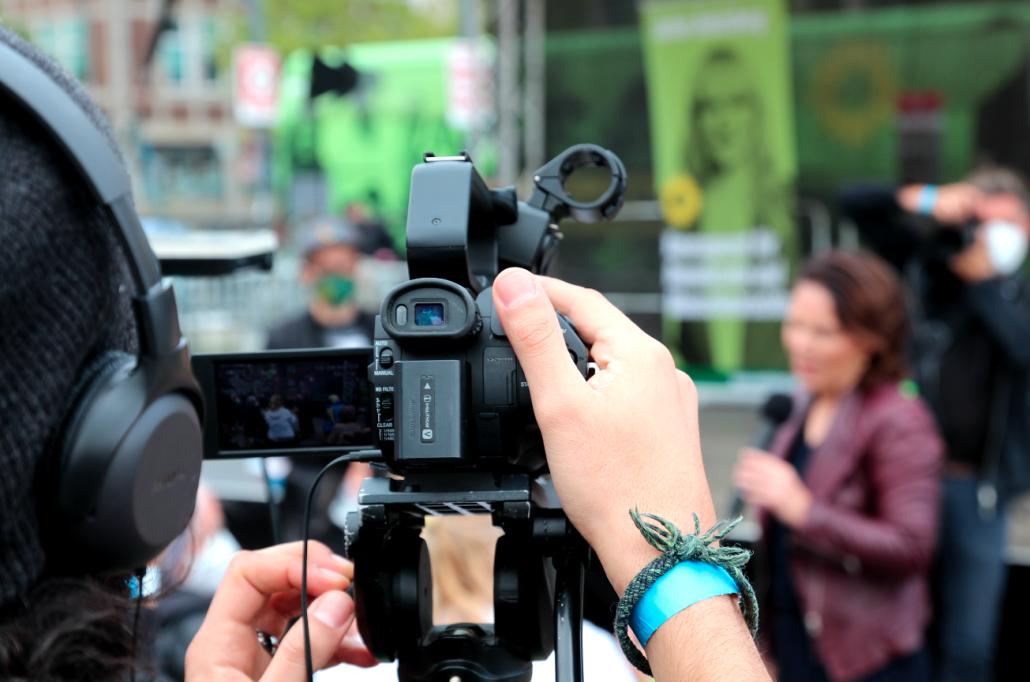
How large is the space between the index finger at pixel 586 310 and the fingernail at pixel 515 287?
58mm

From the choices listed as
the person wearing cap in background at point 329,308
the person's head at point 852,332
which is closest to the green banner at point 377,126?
the person wearing cap in background at point 329,308

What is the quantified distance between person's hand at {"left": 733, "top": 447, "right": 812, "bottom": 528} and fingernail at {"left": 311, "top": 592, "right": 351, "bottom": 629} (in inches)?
81.9

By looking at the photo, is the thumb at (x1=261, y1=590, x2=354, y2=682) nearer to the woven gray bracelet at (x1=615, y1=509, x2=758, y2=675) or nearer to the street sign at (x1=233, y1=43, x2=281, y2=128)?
the woven gray bracelet at (x1=615, y1=509, x2=758, y2=675)

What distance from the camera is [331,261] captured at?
16.4ft

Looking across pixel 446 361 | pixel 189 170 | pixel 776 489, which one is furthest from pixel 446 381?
pixel 189 170

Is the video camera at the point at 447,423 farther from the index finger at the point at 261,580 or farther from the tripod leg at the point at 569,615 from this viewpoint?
the index finger at the point at 261,580

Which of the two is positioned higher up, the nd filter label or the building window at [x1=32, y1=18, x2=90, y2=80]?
the building window at [x1=32, y1=18, x2=90, y2=80]

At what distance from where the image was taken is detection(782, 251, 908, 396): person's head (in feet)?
10.1

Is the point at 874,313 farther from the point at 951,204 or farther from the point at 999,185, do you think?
the point at 999,185

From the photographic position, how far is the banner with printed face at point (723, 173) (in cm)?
772

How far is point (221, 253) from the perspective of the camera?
1.26 meters

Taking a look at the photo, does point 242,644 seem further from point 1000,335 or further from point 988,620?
point 1000,335

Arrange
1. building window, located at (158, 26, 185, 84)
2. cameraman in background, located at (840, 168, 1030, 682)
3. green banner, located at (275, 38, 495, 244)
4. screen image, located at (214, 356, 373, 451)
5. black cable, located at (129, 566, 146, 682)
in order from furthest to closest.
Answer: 1. building window, located at (158, 26, 185, 84)
2. green banner, located at (275, 38, 495, 244)
3. cameraman in background, located at (840, 168, 1030, 682)
4. screen image, located at (214, 356, 373, 451)
5. black cable, located at (129, 566, 146, 682)

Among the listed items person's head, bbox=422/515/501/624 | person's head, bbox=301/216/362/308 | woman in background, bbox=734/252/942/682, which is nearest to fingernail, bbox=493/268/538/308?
person's head, bbox=422/515/501/624
